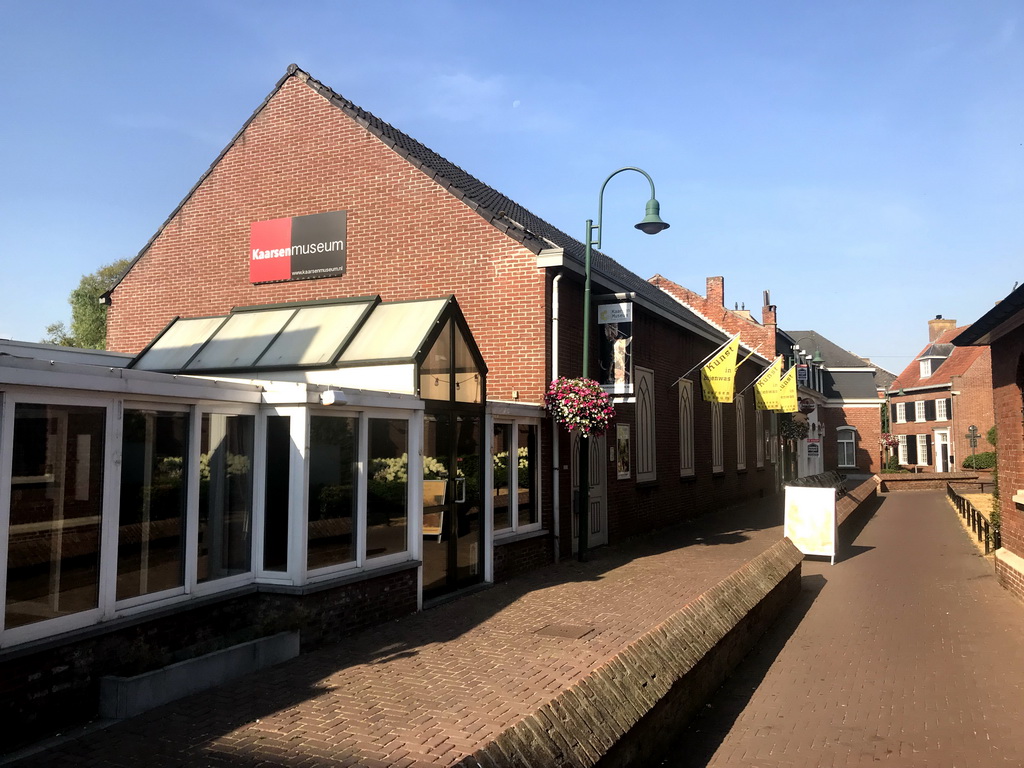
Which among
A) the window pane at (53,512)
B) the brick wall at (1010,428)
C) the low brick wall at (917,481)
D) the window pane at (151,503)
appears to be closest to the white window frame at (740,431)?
the brick wall at (1010,428)

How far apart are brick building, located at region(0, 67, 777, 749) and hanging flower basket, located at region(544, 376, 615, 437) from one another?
330mm

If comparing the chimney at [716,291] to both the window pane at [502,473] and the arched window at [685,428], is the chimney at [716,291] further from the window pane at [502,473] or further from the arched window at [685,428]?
the window pane at [502,473]

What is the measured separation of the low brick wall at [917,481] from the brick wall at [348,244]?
3189 cm

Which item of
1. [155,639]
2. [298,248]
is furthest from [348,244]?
[155,639]

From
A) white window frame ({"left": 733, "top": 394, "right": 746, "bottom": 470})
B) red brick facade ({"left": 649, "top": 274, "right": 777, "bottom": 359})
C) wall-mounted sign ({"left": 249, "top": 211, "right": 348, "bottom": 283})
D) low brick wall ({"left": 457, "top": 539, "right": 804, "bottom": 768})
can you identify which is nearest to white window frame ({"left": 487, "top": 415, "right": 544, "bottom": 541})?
low brick wall ({"left": 457, "top": 539, "right": 804, "bottom": 768})

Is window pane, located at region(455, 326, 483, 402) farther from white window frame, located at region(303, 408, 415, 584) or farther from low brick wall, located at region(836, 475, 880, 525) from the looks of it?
low brick wall, located at region(836, 475, 880, 525)

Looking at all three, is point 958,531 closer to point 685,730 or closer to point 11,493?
point 685,730

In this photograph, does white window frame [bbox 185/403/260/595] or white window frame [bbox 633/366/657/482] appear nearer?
white window frame [bbox 185/403/260/595]

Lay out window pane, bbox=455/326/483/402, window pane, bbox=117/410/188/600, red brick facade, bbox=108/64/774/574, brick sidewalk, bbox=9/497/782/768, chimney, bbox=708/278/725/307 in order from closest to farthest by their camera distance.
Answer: brick sidewalk, bbox=9/497/782/768
window pane, bbox=117/410/188/600
window pane, bbox=455/326/483/402
red brick facade, bbox=108/64/774/574
chimney, bbox=708/278/725/307

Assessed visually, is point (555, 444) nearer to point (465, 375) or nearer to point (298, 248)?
point (465, 375)

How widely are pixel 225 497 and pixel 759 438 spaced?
23.8 meters

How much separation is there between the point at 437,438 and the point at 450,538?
1.22m

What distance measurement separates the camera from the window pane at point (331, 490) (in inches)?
309

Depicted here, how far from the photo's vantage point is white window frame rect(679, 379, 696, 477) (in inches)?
782
